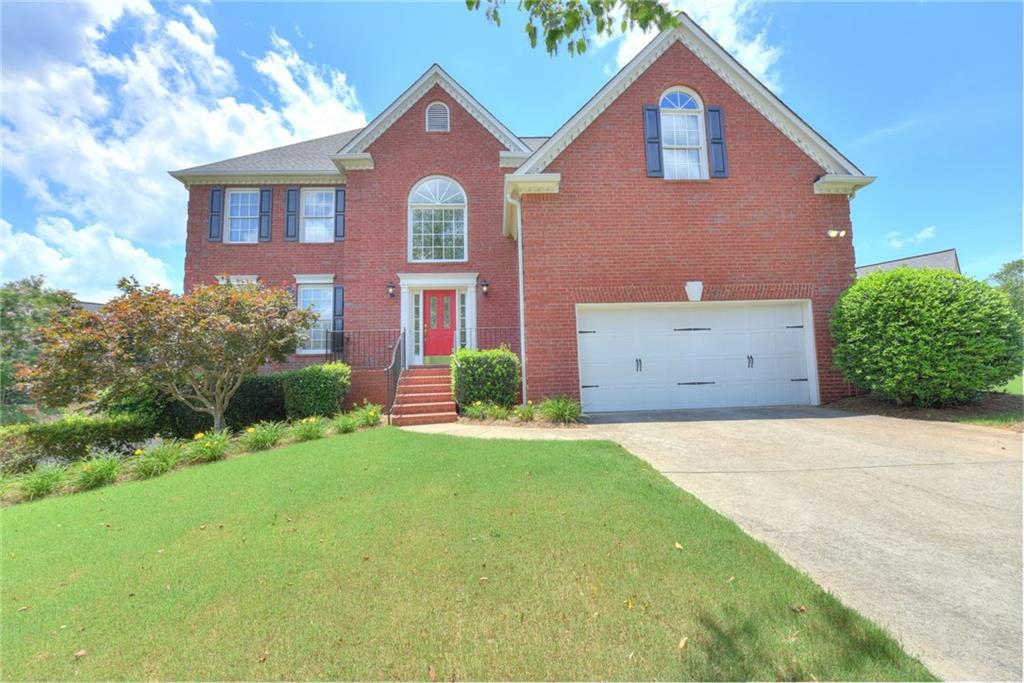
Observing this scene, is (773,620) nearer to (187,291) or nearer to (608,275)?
(608,275)

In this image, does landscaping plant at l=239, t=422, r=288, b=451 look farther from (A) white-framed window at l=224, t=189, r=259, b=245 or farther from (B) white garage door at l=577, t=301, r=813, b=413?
(A) white-framed window at l=224, t=189, r=259, b=245

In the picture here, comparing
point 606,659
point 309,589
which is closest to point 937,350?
point 606,659

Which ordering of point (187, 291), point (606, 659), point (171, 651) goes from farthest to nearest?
point (187, 291) < point (171, 651) < point (606, 659)

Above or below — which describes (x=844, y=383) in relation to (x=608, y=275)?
below

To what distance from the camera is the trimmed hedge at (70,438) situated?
7828 millimetres

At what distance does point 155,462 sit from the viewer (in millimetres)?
6152

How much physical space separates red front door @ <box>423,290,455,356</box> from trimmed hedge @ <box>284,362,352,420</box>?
327 cm

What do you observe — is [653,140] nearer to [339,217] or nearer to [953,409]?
[953,409]

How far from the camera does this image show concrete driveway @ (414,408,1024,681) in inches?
88.9

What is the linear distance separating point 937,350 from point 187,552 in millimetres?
10755

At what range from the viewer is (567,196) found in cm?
920

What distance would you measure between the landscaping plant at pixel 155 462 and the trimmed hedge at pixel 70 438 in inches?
125

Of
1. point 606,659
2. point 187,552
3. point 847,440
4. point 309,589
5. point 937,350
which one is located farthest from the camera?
point 937,350

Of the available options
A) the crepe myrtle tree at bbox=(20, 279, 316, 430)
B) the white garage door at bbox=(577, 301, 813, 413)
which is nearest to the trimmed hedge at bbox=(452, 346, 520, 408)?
the white garage door at bbox=(577, 301, 813, 413)
